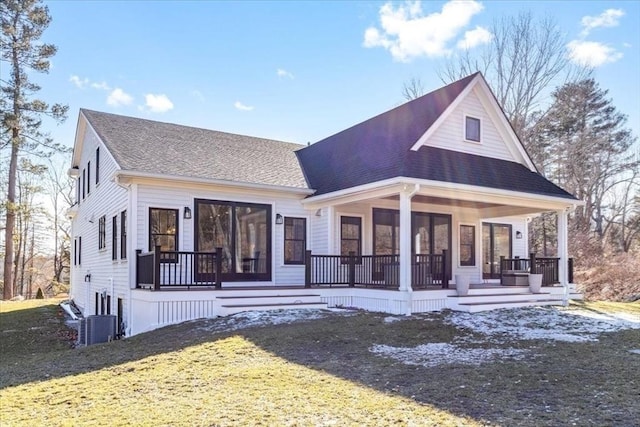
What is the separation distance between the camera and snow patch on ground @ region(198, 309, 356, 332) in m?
9.62

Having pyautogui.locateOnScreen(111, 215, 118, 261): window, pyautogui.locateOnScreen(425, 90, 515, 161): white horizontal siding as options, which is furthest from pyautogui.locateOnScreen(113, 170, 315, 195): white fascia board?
pyautogui.locateOnScreen(425, 90, 515, 161): white horizontal siding

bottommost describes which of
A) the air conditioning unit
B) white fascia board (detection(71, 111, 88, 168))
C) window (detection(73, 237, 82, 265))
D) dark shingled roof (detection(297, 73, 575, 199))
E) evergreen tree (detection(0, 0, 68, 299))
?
the air conditioning unit

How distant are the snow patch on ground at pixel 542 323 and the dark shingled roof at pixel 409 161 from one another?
3.10 meters

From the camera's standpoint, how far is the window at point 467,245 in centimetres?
1609

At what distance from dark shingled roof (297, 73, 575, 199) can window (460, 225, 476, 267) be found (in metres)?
2.56

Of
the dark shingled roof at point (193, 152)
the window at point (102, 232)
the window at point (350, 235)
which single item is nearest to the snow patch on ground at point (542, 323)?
the window at point (350, 235)

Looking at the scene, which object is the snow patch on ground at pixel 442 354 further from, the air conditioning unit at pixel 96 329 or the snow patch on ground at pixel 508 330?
the air conditioning unit at pixel 96 329

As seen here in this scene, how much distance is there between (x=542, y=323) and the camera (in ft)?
32.6

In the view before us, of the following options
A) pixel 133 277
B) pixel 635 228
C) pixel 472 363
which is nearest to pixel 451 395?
pixel 472 363

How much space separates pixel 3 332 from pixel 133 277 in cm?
525

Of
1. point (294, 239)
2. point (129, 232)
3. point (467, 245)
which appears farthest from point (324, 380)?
point (467, 245)

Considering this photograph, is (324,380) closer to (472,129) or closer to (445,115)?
(445,115)

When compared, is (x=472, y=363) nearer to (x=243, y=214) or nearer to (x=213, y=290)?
(x=213, y=290)

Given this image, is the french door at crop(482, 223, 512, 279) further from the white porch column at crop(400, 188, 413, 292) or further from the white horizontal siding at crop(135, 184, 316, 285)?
the white porch column at crop(400, 188, 413, 292)
